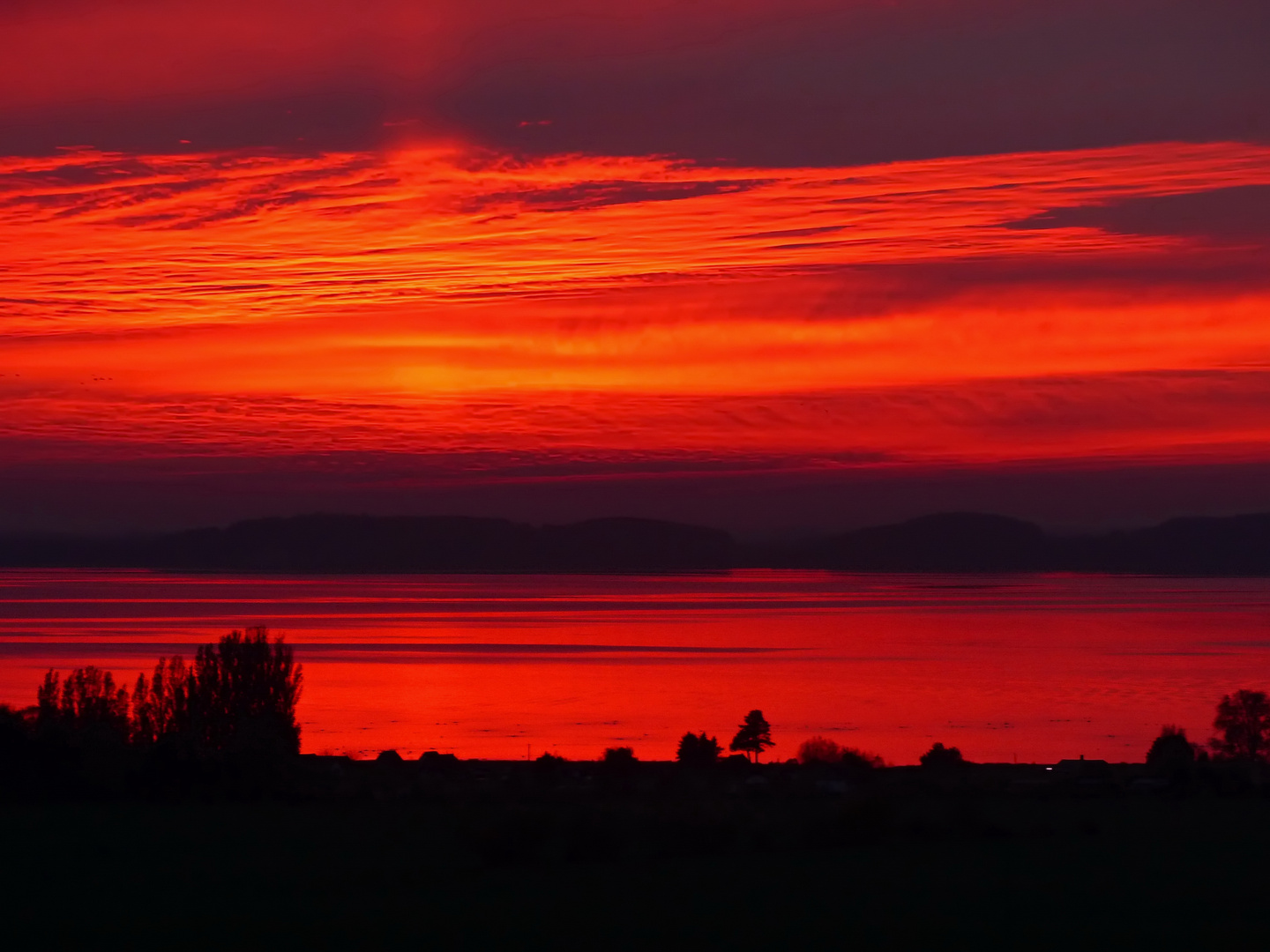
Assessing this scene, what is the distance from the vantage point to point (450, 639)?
95250 mm

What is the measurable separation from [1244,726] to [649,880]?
3298 cm

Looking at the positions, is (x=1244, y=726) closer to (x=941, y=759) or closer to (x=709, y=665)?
(x=941, y=759)

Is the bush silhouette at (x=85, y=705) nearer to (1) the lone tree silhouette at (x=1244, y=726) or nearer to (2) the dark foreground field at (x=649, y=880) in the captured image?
(2) the dark foreground field at (x=649, y=880)

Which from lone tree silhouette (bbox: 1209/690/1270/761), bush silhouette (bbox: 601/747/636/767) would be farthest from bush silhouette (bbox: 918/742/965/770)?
lone tree silhouette (bbox: 1209/690/1270/761)

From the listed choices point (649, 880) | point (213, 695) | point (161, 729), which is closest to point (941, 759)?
point (649, 880)

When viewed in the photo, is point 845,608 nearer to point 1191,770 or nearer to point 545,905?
point 1191,770

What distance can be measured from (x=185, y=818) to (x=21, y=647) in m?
76.6

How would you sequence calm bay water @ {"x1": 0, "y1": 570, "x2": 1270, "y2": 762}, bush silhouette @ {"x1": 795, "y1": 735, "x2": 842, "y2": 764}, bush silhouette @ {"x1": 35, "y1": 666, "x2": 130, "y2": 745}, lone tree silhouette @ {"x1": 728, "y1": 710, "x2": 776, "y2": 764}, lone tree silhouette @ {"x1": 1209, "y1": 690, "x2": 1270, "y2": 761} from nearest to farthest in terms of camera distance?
1. bush silhouette @ {"x1": 35, "y1": 666, "x2": 130, "y2": 745}
2. bush silhouette @ {"x1": 795, "y1": 735, "x2": 842, "y2": 764}
3. lone tree silhouette @ {"x1": 1209, "y1": 690, "x2": 1270, "y2": 761}
4. lone tree silhouette @ {"x1": 728, "y1": 710, "x2": 776, "y2": 764}
5. calm bay water @ {"x1": 0, "y1": 570, "x2": 1270, "y2": 762}

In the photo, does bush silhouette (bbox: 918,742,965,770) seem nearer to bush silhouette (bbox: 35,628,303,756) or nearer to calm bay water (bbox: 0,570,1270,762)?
calm bay water (bbox: 0,570,1270,762)

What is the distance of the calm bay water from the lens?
50.2 meters

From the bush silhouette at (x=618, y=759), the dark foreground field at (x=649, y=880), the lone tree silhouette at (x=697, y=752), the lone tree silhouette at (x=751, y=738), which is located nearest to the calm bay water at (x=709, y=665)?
the lone tree silhouette at (x=751, y=738)

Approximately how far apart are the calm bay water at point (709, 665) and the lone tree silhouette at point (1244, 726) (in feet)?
10.9

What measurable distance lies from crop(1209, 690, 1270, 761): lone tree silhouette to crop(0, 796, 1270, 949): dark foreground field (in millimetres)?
25673

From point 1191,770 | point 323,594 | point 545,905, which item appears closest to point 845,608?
point 323,594
